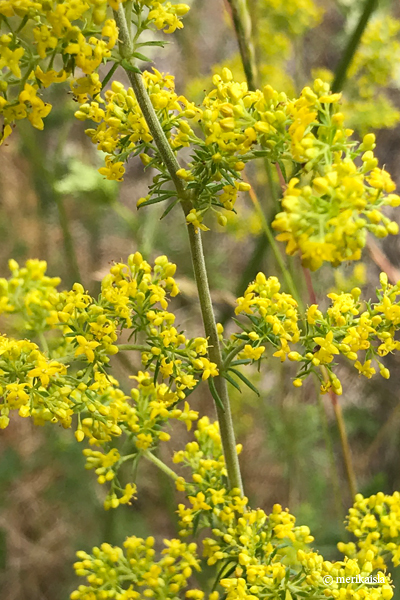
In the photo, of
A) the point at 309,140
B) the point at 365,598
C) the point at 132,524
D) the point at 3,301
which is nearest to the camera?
the point at 309,140

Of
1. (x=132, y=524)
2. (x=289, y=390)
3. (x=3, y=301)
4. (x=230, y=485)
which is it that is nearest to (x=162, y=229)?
(x=289, y=390)

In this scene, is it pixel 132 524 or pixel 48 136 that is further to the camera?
pixel 48 136

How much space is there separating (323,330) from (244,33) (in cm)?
84

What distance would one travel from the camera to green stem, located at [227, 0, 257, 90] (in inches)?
56.7

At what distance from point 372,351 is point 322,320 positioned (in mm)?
140

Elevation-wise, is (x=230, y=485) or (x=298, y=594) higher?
(x=230, y=485)

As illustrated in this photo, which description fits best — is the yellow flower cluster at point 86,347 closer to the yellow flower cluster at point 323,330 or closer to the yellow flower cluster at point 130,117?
the yellow flower cluster at point 323,330

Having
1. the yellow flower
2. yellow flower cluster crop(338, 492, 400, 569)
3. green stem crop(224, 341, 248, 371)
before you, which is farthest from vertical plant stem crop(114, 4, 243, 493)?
yellow flower cluster crop(338, 492, 400, 569)

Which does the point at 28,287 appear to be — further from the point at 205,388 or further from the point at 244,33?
the point at 205,388

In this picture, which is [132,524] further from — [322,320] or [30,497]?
[322,320]

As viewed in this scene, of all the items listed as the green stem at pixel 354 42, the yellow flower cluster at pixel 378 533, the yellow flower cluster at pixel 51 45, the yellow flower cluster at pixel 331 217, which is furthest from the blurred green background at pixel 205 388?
the yellow flower cluster at pixel 331 217

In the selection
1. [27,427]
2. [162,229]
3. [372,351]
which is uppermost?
[162,229]

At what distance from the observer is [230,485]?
158cm

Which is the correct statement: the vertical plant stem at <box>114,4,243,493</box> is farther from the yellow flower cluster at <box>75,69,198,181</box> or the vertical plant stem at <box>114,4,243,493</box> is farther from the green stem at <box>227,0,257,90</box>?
the green stem at <box>227,0,257,90</box>
